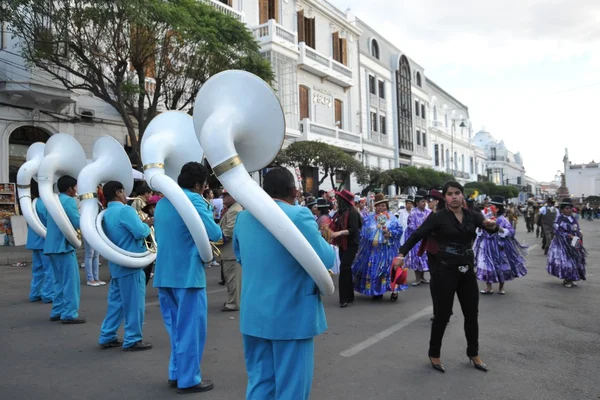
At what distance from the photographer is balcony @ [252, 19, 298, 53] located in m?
21.3

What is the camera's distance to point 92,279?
8.79 metres

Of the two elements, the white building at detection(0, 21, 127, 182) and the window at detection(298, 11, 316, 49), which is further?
the window at detection(298, 11, 316, 49)

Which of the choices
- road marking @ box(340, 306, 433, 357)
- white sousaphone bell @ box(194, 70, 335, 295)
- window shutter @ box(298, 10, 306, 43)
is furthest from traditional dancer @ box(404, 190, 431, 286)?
window shutter @ box(298, 10, 306, 43)

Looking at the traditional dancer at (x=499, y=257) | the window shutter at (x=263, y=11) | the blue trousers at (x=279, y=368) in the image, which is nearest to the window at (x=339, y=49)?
the window shutter at (x=263, y=11)

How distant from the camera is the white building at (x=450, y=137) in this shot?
4647cm

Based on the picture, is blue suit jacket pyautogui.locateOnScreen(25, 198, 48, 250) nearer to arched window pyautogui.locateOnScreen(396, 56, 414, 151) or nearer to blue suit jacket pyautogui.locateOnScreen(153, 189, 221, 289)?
blue suit jacket pyautogui.locateOnScreen(153, 189, 221, 289)

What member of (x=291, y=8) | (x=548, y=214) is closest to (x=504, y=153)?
(x=291, y=8)

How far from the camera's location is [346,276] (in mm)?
6992

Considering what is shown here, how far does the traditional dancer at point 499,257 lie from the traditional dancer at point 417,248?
109 cm

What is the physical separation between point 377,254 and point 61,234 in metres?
4.51

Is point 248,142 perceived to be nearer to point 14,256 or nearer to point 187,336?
point 187,336

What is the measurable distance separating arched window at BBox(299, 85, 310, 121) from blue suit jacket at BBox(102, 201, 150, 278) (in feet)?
66.5

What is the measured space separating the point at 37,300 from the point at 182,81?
9.47 metres

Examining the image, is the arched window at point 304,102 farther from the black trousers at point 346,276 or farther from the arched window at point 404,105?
the black trousers at point 346,276
